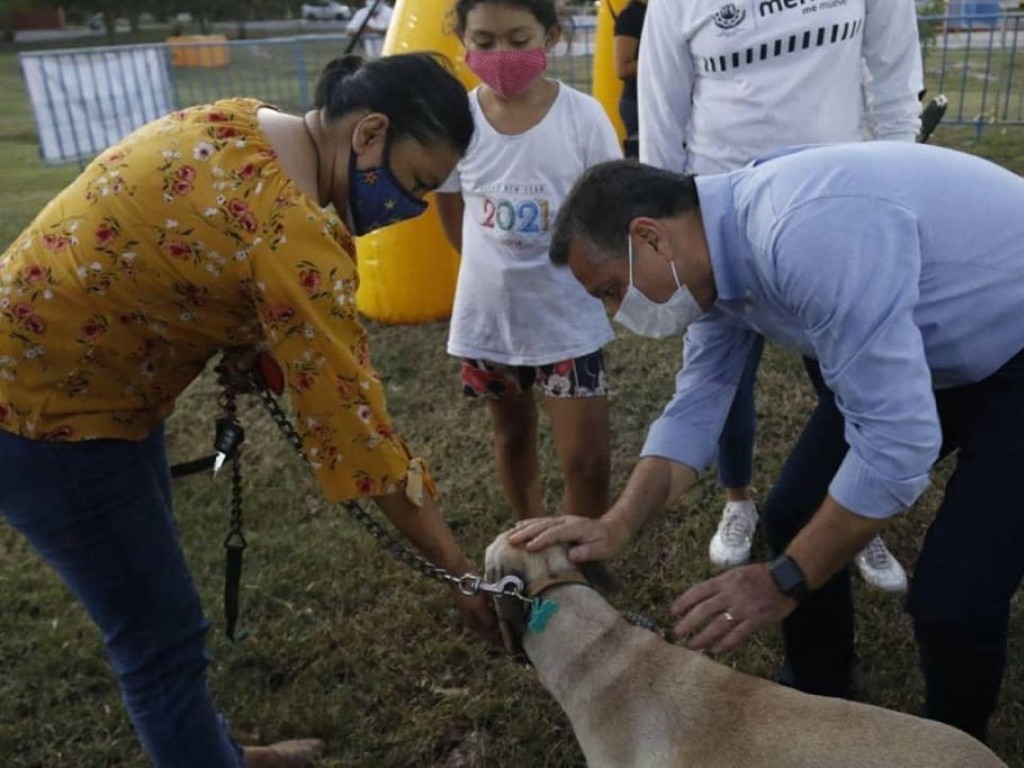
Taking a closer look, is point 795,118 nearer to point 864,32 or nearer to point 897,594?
point 864,32

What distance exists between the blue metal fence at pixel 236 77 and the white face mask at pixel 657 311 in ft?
30.6

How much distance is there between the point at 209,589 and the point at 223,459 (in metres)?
1.55

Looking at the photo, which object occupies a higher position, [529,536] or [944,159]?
[944,159]

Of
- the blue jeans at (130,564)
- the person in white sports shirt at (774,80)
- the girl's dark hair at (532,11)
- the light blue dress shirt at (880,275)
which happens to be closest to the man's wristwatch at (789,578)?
the light blue dress shirt at (880,275)

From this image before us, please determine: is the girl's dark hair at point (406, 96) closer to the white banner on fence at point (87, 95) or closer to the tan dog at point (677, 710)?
the tan dog at point (677, 710)

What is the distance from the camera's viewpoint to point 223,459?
7.85 ft

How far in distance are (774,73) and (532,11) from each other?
0.80 m

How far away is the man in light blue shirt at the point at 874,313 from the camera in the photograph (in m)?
1.87

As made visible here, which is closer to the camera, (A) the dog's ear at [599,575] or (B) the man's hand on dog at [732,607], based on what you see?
(B) the man's hand on dog at [732,607]

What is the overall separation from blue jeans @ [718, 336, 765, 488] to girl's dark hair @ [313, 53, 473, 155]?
1.91 meters

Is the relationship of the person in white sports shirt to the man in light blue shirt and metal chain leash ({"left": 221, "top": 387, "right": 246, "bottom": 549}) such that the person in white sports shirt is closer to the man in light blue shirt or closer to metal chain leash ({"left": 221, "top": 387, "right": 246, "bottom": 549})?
the man in light blue shirt

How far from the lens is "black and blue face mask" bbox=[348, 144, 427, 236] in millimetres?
2012

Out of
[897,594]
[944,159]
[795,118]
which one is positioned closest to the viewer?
[944,159]

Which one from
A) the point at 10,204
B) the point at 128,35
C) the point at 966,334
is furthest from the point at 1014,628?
the point at 128,35
